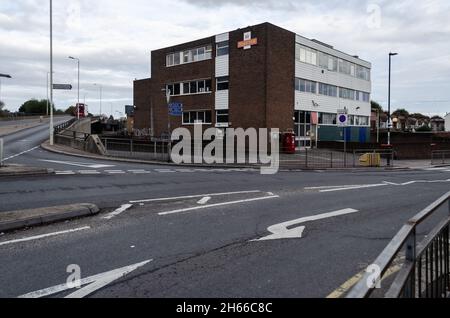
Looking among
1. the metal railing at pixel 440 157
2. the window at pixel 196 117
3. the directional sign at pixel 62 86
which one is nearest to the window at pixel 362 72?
the metal railing at pixel 440 157

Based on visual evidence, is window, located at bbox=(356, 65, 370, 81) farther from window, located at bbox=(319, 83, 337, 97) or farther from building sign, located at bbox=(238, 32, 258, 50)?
building sign, located at bbox=(238, 32, 258, 50)

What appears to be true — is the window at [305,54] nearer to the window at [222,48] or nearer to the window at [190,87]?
the window at [222,48]

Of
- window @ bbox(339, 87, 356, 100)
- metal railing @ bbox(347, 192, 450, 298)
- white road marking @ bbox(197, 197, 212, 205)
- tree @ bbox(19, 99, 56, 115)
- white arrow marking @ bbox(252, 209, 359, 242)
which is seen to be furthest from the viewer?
tree @ bbox(19, 99, 56, 115)

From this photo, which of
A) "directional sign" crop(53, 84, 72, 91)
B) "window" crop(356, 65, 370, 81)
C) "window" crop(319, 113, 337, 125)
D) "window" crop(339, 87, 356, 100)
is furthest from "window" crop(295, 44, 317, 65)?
"directional sign" crop(53, 84, 72, 91)

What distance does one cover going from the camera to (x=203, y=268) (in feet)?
18.9

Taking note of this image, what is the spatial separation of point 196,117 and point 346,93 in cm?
1867

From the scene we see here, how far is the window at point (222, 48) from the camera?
4087 centimetres

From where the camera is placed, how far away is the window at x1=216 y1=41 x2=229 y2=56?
40.9m

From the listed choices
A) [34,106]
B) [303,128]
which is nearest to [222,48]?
[303,128]

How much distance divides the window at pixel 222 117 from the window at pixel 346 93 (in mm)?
15657

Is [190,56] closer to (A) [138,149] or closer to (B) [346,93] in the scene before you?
(B) [346,93]

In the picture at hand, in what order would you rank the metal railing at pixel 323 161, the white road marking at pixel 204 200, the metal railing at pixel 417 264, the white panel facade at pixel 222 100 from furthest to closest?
1. the white panel facade at pixel 222 100
2. the metal railing at pixel 323 161
3. the white road marking at pixel 204 200
4. the metal railing at pixel 417 264

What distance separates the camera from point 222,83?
4138 cm

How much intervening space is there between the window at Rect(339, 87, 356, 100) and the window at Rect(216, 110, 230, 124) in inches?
616
